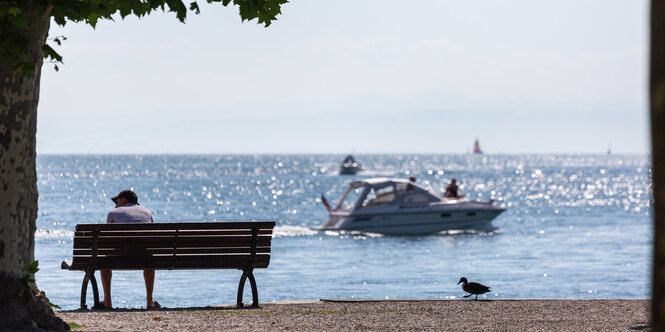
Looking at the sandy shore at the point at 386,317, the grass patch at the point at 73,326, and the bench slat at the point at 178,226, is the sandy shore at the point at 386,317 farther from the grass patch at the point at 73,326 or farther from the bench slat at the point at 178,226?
the bench slat at the point at 178,226

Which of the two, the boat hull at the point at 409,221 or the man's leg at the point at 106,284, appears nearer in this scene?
the man's leg at the point at 106,284

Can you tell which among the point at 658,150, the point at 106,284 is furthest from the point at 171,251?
the point at 658,150

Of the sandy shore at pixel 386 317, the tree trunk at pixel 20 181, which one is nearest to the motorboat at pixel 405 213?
the sandy shore at pixel 386 317

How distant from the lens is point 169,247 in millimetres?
11102

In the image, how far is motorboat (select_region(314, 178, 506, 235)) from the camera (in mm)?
39531

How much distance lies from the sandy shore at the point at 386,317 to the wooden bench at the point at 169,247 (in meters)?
0.59

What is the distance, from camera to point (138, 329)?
28.2 feet

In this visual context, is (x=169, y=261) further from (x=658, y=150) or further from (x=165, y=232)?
(x=658, y=150)

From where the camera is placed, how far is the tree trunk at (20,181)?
7.80 meters

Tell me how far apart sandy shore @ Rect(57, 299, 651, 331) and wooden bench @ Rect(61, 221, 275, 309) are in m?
0.59

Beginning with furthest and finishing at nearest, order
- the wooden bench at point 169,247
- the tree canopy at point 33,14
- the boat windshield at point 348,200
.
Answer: the boat windshield at point 348,200
the wooden bench at point 169,247
the tree canopy at point 33,14

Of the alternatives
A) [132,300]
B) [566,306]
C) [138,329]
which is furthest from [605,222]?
[138,329]

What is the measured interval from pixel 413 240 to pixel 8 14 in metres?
32.5

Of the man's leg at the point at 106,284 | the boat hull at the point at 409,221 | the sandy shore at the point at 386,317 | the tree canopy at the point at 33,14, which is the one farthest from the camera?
the boat hull at the point at 409,221
